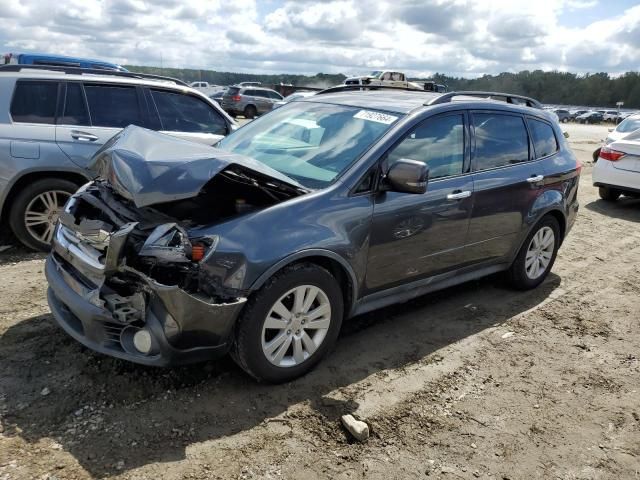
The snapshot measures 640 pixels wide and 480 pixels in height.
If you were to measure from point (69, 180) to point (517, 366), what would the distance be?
4488 millimetres

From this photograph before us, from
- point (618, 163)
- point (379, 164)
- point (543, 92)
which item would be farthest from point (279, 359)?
point (543, 92)

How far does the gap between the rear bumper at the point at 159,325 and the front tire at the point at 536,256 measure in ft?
10.4

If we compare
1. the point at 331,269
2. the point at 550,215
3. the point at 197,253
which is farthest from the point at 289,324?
the point at 550,215

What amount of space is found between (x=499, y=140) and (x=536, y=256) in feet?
4.38

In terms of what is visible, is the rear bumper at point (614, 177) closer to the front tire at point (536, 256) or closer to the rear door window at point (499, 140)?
the front tire at point (536, 256)

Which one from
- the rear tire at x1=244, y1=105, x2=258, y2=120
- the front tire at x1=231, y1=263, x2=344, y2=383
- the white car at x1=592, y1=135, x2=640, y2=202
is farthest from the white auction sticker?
the rear tire at x1=244, y1=105, x2=258, y2=120

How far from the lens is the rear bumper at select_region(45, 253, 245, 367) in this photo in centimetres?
282

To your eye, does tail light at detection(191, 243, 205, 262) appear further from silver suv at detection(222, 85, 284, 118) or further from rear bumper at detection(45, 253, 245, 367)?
silver suv at detection(222, 85, 284, 118)

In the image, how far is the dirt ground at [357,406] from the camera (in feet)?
8.93

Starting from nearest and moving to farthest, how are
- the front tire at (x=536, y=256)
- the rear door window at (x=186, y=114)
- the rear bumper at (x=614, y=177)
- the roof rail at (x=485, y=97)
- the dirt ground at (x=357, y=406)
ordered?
the dirt ground at (x=357, y=406) < the roof rail at (x=485, y=97) < the front tire at (x=536, y=256) < the rear door window at (x=186, y=114) < the rear bumper at (x=614, y=177)

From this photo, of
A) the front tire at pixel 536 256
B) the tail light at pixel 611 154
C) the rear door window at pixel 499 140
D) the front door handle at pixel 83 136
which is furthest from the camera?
the tail light at pixel 611 154

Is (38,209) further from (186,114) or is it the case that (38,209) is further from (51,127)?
(186,114)

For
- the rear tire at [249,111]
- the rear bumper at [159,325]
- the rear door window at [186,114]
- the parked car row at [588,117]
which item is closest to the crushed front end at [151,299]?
the rear bumper at [159,325]

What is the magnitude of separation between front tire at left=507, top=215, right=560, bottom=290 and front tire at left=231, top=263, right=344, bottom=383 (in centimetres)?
239
